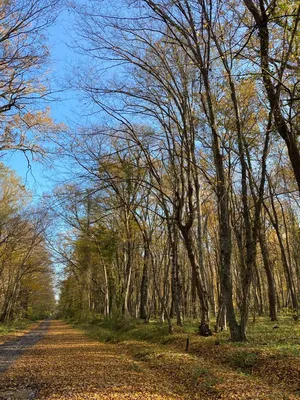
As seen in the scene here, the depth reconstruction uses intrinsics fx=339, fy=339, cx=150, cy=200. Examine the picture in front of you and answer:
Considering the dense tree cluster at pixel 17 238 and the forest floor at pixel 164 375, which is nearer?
the forest floor at pixel 164 375

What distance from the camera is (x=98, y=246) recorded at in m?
28.7

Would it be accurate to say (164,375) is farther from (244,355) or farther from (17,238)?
(17,238)

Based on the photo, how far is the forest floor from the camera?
6.43 m

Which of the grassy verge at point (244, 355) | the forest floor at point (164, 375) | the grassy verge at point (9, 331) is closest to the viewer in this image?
the forest floor at point (164, 375)

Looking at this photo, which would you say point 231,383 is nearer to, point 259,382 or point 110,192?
point 259,382

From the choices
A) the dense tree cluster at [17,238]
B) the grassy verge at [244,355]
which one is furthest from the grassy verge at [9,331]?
the grassy verge at [244,355]

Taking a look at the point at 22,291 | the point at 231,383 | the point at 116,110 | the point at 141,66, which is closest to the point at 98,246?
the point at 116,110

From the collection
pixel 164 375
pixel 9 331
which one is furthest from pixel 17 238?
pixel 164 375

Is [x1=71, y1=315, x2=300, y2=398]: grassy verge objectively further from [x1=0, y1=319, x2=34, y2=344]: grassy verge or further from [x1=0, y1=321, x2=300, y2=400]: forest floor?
[x1=0, y1=319, x2=34, y2=344]: grassy verge

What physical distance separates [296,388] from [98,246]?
2349 centimetres

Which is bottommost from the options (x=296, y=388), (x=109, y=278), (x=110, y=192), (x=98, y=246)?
(x=296, y=388)

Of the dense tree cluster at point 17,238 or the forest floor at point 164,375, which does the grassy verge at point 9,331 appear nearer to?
the dense tree cluster at point 17,238

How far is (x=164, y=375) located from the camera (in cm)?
824

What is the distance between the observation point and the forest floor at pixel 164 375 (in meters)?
6.43
